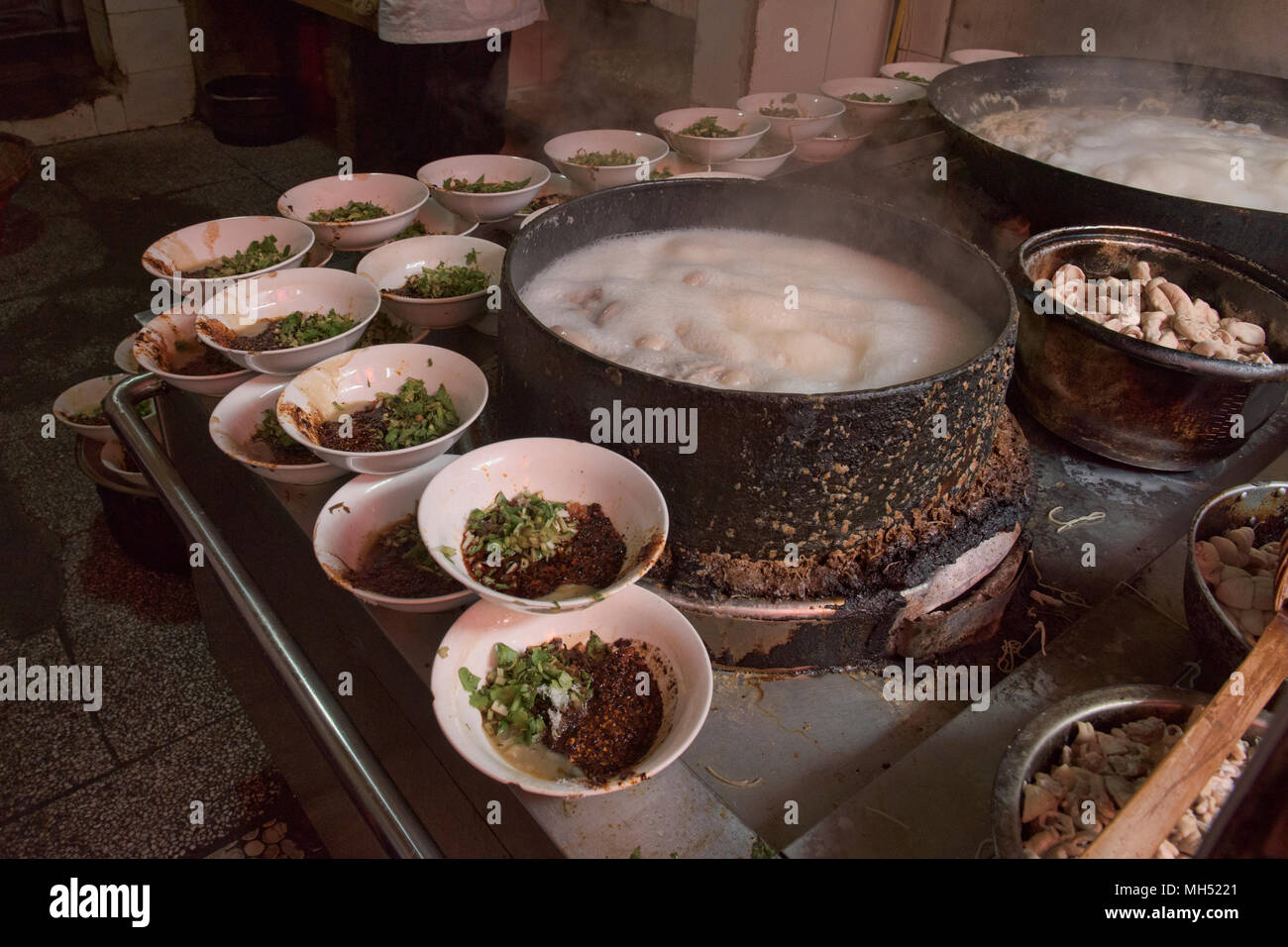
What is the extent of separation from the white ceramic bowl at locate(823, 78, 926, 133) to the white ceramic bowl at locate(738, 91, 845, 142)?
13 centimetres

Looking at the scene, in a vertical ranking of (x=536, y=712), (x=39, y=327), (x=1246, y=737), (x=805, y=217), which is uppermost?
(x=805, y=217)

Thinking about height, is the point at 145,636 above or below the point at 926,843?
below

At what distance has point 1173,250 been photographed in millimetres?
2512

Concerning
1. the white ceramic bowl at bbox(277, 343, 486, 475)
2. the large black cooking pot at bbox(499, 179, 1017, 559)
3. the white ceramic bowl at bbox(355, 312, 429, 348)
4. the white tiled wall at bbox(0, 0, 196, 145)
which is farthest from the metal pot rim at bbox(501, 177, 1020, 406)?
the white tiled wall at bbox(0, 0, 196, 145)

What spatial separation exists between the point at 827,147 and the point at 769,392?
255 centimetres

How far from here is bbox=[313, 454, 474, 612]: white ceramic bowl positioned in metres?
1.68

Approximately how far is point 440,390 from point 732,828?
118 centimetres

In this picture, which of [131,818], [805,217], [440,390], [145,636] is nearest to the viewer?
[440,390]

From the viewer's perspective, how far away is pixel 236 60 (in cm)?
773

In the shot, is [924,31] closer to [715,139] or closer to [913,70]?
[913,70]

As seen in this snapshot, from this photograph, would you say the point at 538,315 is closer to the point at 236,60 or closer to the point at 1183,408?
the point at 1183,408

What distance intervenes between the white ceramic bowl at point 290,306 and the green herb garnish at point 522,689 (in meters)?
1.04

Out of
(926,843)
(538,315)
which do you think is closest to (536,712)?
(926,843)

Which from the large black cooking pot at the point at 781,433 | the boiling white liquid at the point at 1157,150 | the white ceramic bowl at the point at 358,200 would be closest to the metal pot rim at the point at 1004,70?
the boiling white liquid at the point at 1157,150
